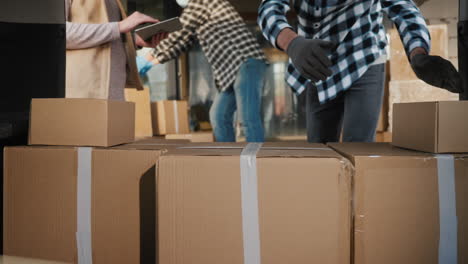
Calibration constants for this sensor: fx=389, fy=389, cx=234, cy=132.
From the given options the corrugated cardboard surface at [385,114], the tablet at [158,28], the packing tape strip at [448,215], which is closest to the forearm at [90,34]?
the tablet at [158,28]

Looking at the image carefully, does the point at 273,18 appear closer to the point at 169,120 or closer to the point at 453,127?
the point at 453,127

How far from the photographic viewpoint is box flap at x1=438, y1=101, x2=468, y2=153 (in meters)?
0.74

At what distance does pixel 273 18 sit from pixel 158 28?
24.3 inches

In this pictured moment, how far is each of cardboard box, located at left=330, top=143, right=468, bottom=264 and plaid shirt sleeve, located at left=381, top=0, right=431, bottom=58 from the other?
1.76 feet

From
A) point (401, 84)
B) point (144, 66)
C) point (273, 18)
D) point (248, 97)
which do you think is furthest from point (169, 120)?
point (273, 18)

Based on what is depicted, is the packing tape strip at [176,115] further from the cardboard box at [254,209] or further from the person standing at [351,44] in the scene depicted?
the cardboard box at [254,209]

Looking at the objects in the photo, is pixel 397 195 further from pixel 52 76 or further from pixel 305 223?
pixel 52 76

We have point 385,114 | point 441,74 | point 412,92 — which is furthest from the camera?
point 385,114

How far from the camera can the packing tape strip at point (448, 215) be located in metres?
0.70

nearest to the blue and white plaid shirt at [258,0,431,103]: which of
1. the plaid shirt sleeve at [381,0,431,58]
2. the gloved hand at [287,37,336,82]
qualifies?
the plaid shirt sleeve at [381,0,431,58]

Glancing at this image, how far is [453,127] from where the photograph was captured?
753 millimetres

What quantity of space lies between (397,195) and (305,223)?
0.18 m

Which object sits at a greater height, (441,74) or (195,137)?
(441,74)

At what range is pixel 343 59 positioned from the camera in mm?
1260
